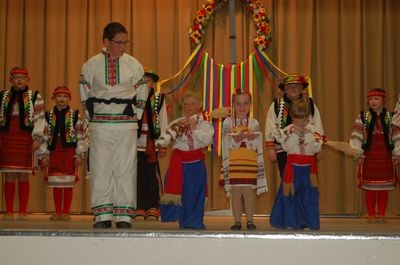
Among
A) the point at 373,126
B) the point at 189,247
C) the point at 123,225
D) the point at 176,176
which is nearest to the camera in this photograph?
the point at 189,247

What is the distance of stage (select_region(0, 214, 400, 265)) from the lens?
419cm

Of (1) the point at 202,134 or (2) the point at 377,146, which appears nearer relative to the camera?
(1) the point at 202,134

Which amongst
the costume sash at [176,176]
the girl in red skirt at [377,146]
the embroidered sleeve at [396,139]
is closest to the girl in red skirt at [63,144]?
the costume sash at [176,176]

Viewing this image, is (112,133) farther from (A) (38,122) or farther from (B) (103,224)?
(A) (38,122)

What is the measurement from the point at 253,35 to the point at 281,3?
22.8 inches

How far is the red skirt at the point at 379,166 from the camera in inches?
287

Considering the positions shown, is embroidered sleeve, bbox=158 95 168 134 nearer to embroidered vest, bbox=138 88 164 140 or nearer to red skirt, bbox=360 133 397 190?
embroidered vest, bbox=138 88 164 140

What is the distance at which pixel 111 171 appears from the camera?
534 cm

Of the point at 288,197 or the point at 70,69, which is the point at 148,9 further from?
the point at 288,197

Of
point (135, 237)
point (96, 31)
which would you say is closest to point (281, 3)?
point (96, 31)

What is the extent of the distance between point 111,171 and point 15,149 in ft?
6.95

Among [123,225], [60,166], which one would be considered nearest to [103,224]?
[123,225]

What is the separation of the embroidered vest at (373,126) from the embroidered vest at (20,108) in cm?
346

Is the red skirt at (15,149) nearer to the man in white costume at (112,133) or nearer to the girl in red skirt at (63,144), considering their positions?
the girl in red skirt at (63,144)
